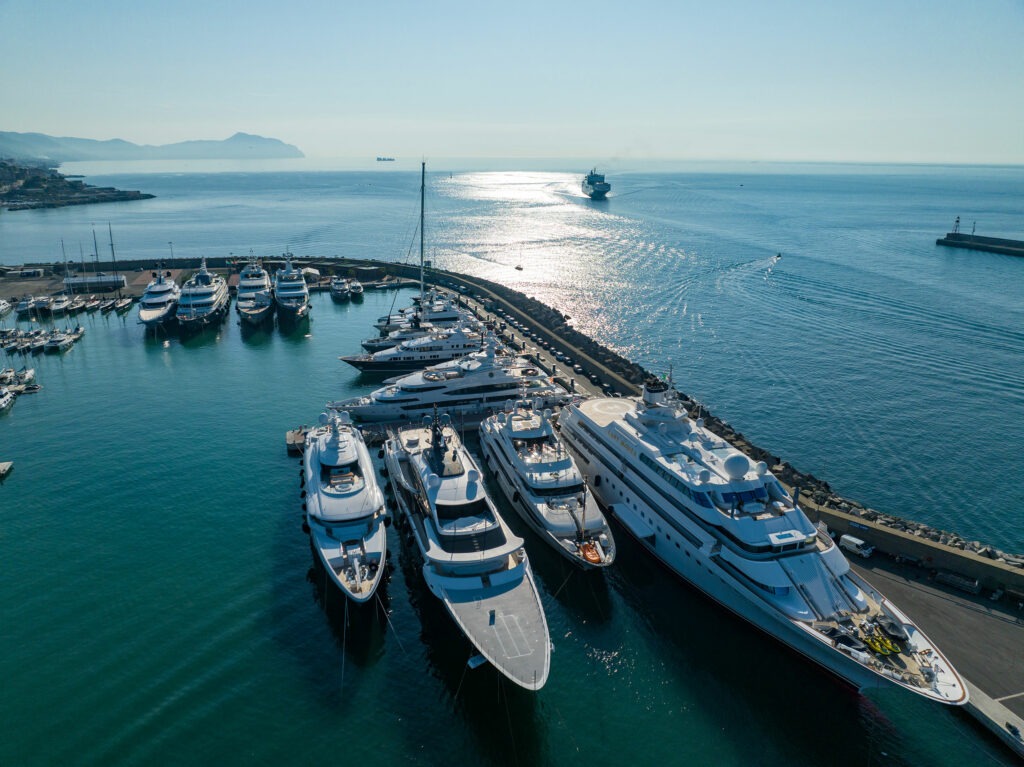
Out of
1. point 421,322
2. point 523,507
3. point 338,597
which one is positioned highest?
point 421,322

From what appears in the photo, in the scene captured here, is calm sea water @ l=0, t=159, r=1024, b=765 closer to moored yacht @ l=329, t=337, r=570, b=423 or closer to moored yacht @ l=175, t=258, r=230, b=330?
moored yacht @ l=175, t=258, r=230, b=330

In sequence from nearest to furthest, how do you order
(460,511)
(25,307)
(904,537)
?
(460,511) < (904,537) < (25,307)

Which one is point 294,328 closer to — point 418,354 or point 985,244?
point 418,354

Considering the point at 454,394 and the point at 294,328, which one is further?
the point at 294,328

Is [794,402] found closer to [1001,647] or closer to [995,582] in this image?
[995,582]

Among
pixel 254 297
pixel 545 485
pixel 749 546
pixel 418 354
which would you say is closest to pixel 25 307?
pixel 254 297

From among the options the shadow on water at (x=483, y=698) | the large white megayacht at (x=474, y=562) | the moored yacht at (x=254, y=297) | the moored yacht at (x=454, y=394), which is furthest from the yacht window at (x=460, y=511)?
the moored yacht at (x=254, y=297)
